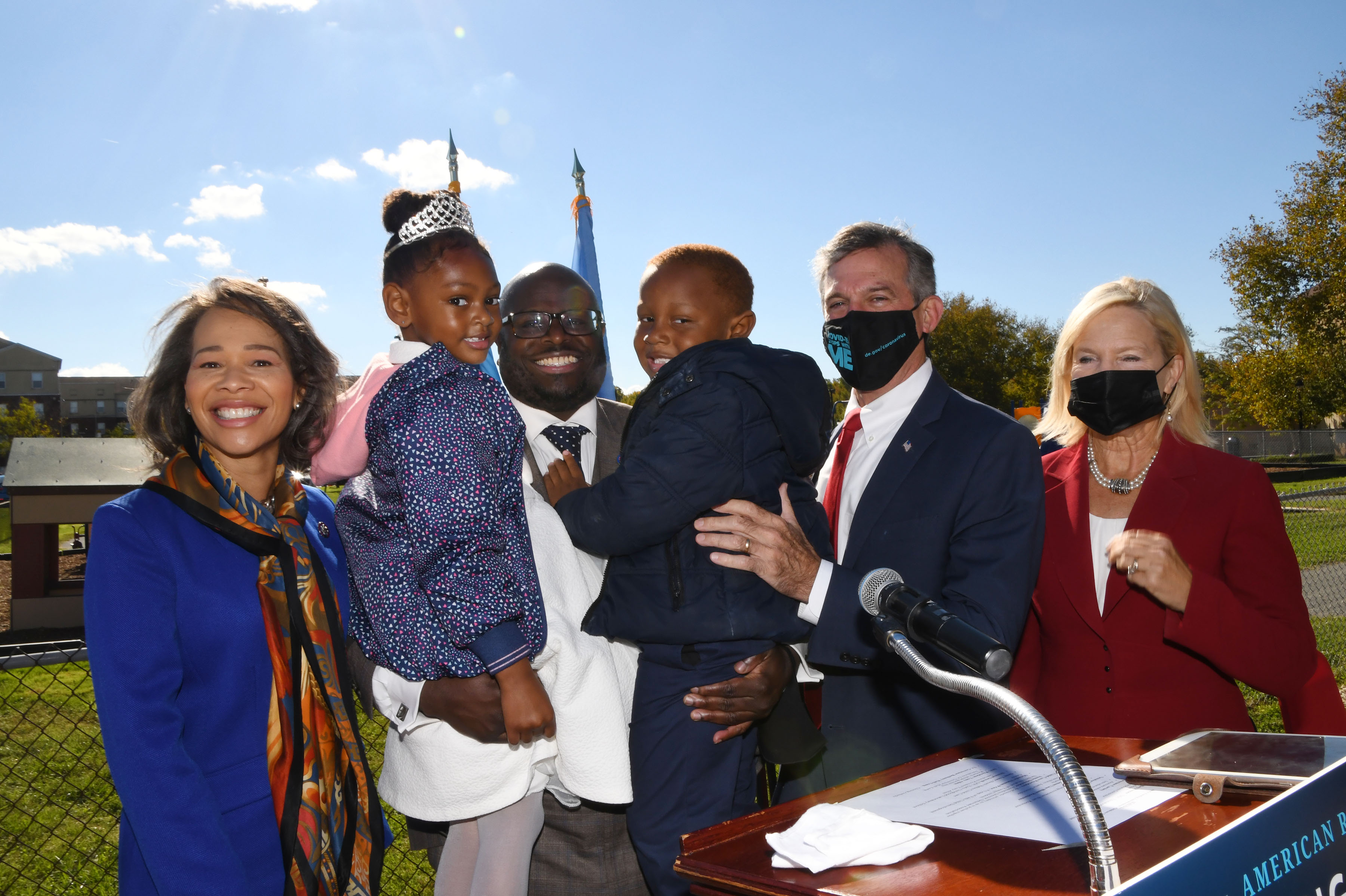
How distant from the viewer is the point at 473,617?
82.8 inches

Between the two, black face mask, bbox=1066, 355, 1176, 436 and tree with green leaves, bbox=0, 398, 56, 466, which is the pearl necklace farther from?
tree with green leaves, bbox=0, 398, 56, 466

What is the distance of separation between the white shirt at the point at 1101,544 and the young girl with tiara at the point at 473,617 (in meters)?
1.61

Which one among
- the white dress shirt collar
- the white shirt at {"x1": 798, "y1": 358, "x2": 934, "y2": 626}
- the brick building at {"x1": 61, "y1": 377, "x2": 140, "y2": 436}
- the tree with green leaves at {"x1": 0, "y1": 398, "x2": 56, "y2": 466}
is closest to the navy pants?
the white shirt at {"x1": 798, "y1": 358, "x2": 934, "y2": 626}

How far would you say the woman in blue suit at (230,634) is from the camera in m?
1.93

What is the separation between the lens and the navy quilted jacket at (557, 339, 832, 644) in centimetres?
230

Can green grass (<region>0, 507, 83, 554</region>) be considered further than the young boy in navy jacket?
Yes

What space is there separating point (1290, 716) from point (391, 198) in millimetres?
3462

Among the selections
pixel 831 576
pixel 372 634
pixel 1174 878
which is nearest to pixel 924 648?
pixel 831 576

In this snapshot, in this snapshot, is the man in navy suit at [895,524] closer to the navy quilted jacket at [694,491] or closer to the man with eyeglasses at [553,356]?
the navy quilted jacket at [694,491]

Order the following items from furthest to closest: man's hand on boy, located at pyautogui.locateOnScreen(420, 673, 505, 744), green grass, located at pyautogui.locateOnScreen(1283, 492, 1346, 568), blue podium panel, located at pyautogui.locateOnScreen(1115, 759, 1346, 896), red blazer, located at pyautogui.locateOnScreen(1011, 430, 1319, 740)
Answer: green grass, located at pyautogui.locateOnScreen(1283, 492, 1346, 568) → red blazer, located at pyautogui.locateOnScreen(1011, 430, 1319, 740) → man's hand on boy, located at pyautogui.locateOnScreen(420, 673, 505, 744) → blue podium panel, located at pyautogui.locateOnScreen(1115, 759, 1346, 896)

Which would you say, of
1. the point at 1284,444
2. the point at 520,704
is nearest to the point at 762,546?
the point at 520,704

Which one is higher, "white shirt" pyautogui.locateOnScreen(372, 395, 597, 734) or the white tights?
"white shirt" pyautogui.locateOnScreen(372, 395, 597, 734)

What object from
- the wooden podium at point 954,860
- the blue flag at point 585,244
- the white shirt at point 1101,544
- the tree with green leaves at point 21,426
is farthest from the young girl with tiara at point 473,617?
the tree with green leaves at point 21,426

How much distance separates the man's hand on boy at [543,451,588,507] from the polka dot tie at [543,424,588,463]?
263 mm
